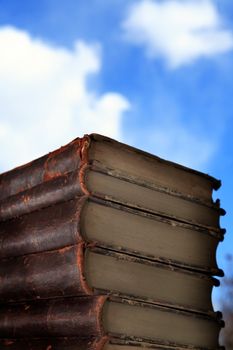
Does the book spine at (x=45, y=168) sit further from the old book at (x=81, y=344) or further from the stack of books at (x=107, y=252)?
the old book at (x=81, y=344)

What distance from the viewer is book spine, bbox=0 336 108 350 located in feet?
10.4

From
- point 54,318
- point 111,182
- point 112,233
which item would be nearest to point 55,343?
point 54,318

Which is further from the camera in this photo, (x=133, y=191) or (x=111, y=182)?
(x=133, y=191)

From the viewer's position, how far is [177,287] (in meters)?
3.71

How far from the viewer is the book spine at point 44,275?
3.24m

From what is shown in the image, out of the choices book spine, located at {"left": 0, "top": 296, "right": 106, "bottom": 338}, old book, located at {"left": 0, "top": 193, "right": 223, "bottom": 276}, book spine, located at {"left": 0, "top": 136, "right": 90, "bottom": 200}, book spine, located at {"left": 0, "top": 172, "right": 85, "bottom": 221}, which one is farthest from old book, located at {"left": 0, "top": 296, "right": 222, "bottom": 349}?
book spine, located at {"left": 0, "top": 136, "right": 90, "bottom": 200}

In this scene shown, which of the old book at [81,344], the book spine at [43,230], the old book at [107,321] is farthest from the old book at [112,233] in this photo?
the old book at [81,344]

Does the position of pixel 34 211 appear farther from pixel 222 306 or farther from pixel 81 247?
pixel 222 306

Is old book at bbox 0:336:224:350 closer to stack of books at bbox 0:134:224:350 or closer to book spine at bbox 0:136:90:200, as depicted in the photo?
stack of books at bbox 0:134:224:350

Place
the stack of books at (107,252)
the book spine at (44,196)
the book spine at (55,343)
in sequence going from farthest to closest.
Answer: the book spine at (44,196) → the stack of books at (107,252) → the book spine at (55,343)

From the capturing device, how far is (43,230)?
3.54m

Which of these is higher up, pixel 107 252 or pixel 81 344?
pixel 107 252

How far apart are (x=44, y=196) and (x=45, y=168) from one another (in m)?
0.21

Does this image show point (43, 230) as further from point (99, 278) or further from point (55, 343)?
point (55, 343)
